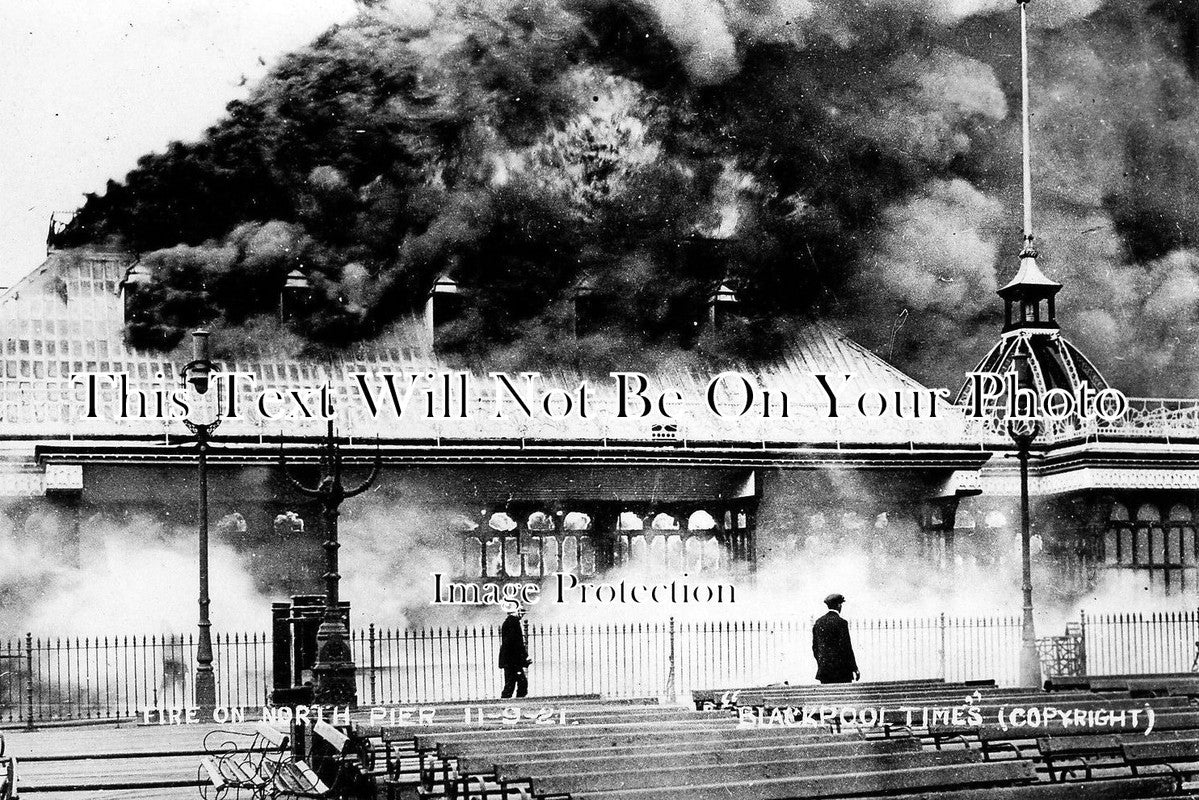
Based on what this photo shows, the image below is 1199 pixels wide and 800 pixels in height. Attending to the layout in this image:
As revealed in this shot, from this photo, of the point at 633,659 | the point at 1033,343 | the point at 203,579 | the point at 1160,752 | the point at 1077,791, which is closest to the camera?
the point at 1077,791

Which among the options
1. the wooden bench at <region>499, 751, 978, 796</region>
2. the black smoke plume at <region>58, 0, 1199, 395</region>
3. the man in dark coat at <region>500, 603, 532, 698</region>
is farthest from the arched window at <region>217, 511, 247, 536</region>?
the wooden bench at <region>499, 751, 978, 796</region>

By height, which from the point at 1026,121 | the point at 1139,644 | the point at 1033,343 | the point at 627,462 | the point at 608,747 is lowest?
the point at 1139,644

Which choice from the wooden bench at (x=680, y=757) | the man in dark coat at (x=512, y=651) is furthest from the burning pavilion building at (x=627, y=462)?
the wooden bench at (x=680, y=757)

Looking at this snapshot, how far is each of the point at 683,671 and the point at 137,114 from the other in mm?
9981

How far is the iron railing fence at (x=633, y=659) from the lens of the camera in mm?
17781

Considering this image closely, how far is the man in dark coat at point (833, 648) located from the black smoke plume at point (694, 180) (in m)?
6.52

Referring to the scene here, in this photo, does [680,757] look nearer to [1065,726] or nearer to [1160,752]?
[1160,752]

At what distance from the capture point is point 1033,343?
19594 mm

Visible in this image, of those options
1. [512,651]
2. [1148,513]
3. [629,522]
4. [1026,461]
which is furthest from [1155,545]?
[512,651]

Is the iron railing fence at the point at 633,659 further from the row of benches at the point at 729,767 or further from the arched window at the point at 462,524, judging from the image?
the row of benches at the point at 729,767

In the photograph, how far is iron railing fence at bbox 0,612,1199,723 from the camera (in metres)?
17.8

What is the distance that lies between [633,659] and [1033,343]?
6.89 metres

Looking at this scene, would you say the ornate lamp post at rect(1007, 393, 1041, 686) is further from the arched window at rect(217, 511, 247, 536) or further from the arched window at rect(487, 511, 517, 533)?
the arched window at rect(217, 511, 247, 536)

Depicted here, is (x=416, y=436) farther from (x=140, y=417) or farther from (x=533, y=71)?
(x=533, y=71)
